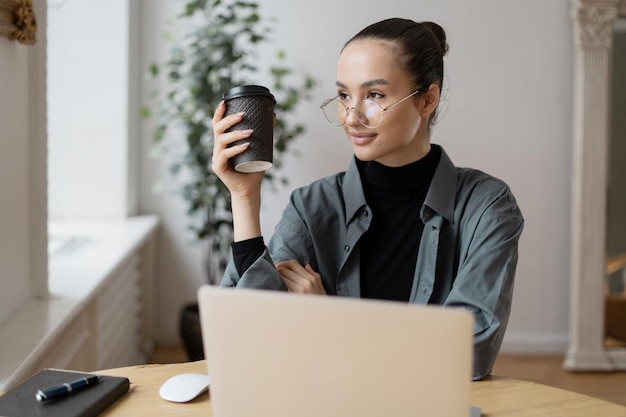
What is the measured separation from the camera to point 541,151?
148 inches

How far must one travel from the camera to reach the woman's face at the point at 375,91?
146cm

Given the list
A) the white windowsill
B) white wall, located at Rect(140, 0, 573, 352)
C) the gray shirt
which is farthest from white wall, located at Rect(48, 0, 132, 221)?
the gray shirt

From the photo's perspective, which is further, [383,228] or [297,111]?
[297,111]

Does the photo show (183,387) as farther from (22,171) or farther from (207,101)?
(207,101)

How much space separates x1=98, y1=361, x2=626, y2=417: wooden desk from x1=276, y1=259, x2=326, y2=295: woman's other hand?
0.29 metres

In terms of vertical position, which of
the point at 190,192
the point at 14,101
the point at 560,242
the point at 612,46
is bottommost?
the point at 560,242

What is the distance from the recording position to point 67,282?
2.35 m

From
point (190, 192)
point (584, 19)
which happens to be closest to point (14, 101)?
point (190, 192)

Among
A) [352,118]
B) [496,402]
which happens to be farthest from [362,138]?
[496,402]

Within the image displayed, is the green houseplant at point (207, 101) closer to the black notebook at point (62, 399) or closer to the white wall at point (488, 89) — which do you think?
the white wall at point (488, 89)

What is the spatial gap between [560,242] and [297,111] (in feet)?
4.80

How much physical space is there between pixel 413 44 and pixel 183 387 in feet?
2.56

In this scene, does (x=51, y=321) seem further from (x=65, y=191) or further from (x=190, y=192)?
(x=65, y=191)

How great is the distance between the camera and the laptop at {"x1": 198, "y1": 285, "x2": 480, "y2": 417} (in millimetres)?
797
